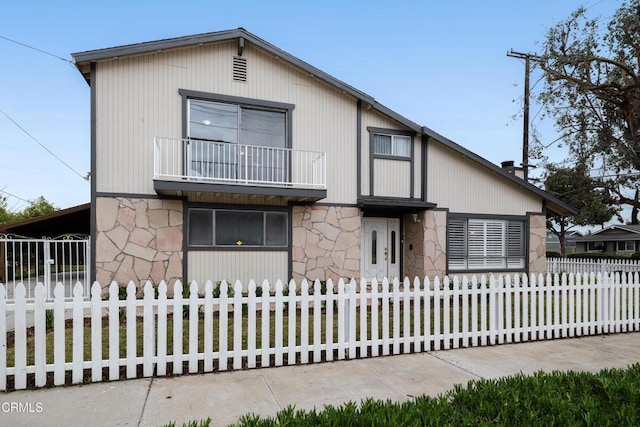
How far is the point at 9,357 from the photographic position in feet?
16.6

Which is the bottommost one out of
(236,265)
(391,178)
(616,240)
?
(616,240)

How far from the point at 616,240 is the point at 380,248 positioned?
3546 cm

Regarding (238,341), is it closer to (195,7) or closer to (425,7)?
(195,7)

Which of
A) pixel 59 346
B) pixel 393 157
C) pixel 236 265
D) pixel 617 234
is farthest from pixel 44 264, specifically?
pixel 617 234

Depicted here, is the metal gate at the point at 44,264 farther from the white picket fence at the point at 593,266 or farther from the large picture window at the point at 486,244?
the white picket fence at the point at 593,266

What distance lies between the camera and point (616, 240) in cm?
3678

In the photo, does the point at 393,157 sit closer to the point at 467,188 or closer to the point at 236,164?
the point at 467,188

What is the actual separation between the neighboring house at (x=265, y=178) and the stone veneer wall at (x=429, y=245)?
2.1 inches

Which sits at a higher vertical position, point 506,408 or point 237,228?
point 237,228

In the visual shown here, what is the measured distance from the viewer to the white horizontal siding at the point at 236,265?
10.4 meters

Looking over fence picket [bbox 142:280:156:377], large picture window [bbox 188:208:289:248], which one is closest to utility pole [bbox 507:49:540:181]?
large picture window [bbox 188:208:289:248]

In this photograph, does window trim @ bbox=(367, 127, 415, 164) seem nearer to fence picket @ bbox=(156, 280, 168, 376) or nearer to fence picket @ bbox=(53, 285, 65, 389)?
fence picket @ bbox=(156, 280, 168, 376)

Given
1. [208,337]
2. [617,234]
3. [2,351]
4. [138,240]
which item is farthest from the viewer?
[617,234]

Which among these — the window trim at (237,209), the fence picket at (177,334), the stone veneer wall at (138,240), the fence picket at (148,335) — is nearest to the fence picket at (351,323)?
the fence picket at (177,334)
